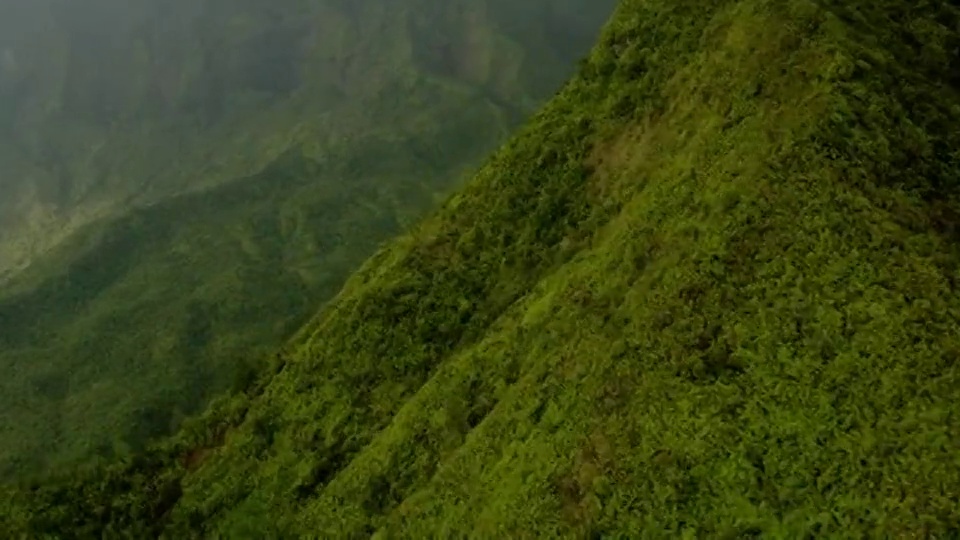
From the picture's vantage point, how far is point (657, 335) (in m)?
38.4

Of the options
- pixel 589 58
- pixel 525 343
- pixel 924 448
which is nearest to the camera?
pixel 924 448

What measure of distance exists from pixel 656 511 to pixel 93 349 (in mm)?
135309

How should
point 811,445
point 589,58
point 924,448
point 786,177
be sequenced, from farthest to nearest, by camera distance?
point 589,58
point 786,177
point 811,445
point 924,448

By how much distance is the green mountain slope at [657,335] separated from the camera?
31.5 meters

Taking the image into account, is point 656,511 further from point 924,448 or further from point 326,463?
point 326,463

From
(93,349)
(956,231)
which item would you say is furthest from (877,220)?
(93,349)

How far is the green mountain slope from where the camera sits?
31.5 meters

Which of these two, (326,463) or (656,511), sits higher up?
(656,511)

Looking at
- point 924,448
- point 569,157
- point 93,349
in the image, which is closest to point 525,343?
point 569,157

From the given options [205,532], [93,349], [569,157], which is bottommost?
[93,349]

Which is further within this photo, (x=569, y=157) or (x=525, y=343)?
(x=569, y=157)

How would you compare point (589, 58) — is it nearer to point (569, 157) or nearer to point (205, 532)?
point (569, 157)

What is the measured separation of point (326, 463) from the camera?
56.0 metres

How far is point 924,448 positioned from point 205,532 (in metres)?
42.8
